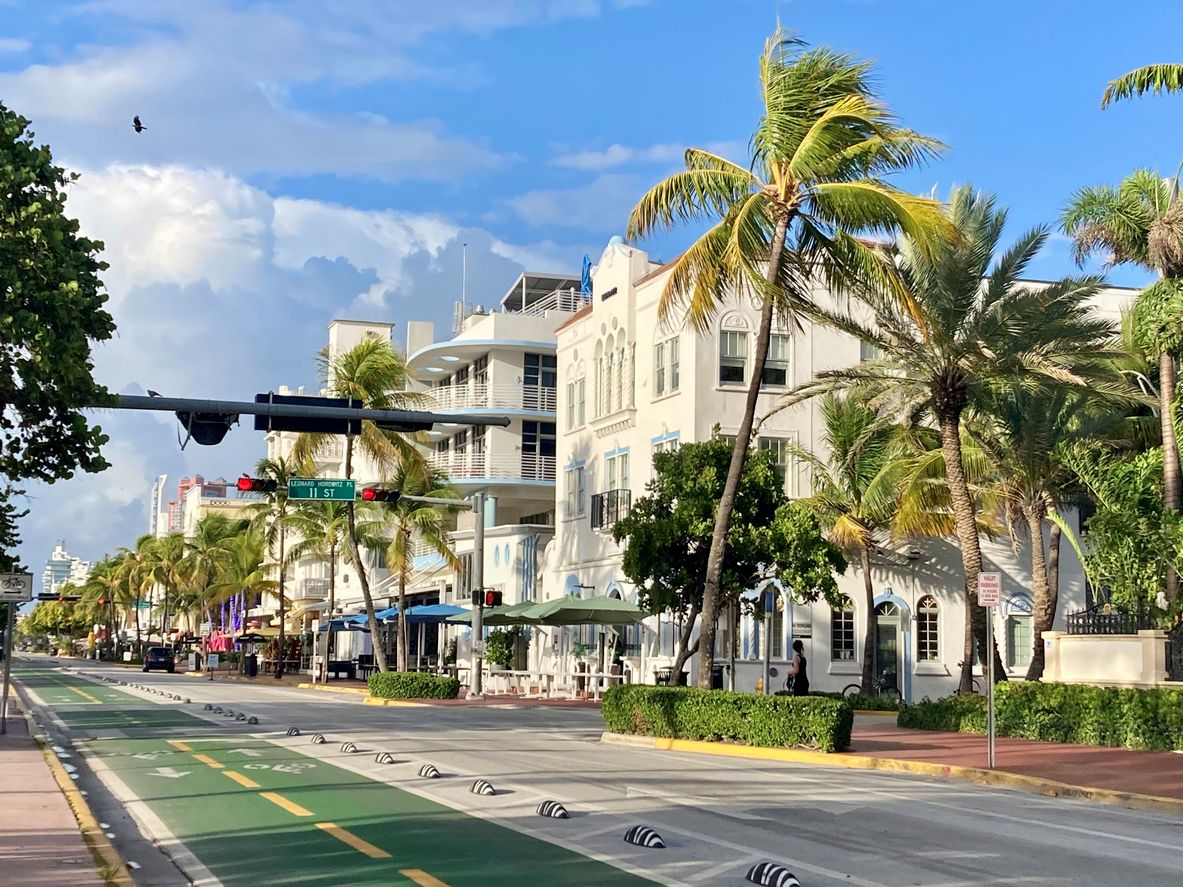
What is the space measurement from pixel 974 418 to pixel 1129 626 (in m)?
11.0

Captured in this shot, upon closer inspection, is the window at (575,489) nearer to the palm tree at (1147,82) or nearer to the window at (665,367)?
the window at (665,367)

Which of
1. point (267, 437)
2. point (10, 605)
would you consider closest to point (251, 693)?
point (10, 605)

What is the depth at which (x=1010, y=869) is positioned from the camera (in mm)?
10883

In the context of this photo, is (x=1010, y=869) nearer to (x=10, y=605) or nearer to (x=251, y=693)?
(x=10, y=605)

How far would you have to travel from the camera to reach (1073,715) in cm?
2470

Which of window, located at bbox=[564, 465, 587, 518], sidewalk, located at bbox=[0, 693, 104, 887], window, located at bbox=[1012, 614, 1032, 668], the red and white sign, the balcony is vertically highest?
window, located at bbox=[564, 465, 587, 518]

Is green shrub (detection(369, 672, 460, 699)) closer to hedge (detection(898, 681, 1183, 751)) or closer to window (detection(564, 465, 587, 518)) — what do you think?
window (detection(564, 465, 587, 518))

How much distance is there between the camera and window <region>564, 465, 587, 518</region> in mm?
47969

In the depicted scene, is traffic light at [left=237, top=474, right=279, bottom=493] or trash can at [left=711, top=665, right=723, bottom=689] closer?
traffic light at [left=237, top=474, right=279, bottom=493]

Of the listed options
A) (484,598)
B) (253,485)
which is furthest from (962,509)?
(484,598)

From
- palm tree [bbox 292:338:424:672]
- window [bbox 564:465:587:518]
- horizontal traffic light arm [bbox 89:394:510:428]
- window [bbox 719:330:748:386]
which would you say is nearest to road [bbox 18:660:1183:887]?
horizontal traffic light arm [bbox 89:394:510:428]

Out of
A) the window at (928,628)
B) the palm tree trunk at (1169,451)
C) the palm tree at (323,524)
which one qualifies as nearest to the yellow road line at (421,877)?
the palm tree trunk at (1169,451)

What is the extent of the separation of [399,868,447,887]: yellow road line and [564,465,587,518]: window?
1472 inches

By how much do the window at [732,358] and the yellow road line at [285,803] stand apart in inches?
1099
